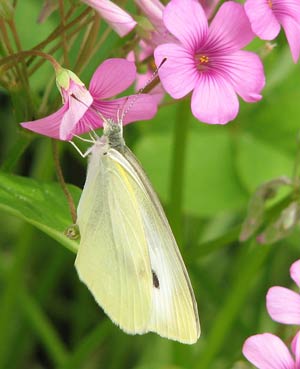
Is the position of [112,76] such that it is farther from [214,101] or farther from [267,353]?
[267,353]

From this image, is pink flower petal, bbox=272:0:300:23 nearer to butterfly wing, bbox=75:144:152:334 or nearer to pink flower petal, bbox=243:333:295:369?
butterfly wing, bbox=75:144:152:334

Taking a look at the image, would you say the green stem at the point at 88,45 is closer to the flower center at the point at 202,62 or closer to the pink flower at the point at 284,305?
the flower center at the point at 202,62

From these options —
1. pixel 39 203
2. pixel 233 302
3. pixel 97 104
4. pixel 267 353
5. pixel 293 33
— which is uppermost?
pixel 293 33

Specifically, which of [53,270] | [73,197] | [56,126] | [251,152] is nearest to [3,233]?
[53,270]

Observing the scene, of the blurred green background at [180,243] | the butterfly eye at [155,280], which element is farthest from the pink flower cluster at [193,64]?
the blurred green background at [180,243]

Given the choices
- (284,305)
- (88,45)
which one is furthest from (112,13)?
(284,305)
